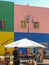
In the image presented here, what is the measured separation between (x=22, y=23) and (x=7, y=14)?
2.89 metres

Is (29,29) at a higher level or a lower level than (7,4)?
lower

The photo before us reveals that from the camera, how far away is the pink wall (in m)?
37.9

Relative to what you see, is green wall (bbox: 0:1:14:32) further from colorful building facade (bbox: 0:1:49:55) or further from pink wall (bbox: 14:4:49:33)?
pink wall (bbox: 14:4:49:33)

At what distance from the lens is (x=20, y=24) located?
38719 mm

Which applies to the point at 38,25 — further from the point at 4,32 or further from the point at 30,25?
the point at 4,32

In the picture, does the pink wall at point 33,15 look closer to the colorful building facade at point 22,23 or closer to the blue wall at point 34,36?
the colorful building facade at point 22,23

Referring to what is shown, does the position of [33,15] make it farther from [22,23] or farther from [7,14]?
[7,14]

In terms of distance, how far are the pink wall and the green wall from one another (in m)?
0.62

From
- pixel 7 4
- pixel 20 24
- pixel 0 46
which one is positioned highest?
pixel 7 4

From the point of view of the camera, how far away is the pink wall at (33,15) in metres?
37.9

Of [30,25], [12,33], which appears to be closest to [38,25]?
[30,25]

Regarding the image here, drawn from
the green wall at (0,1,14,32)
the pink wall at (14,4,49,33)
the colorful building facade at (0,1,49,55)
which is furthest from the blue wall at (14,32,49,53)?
the green wall at (0,1,14,32)

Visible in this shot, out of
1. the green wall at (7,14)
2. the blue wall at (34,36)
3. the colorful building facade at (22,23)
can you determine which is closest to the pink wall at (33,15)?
the colorful building facade at (22,23)

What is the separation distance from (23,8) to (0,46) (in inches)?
227
